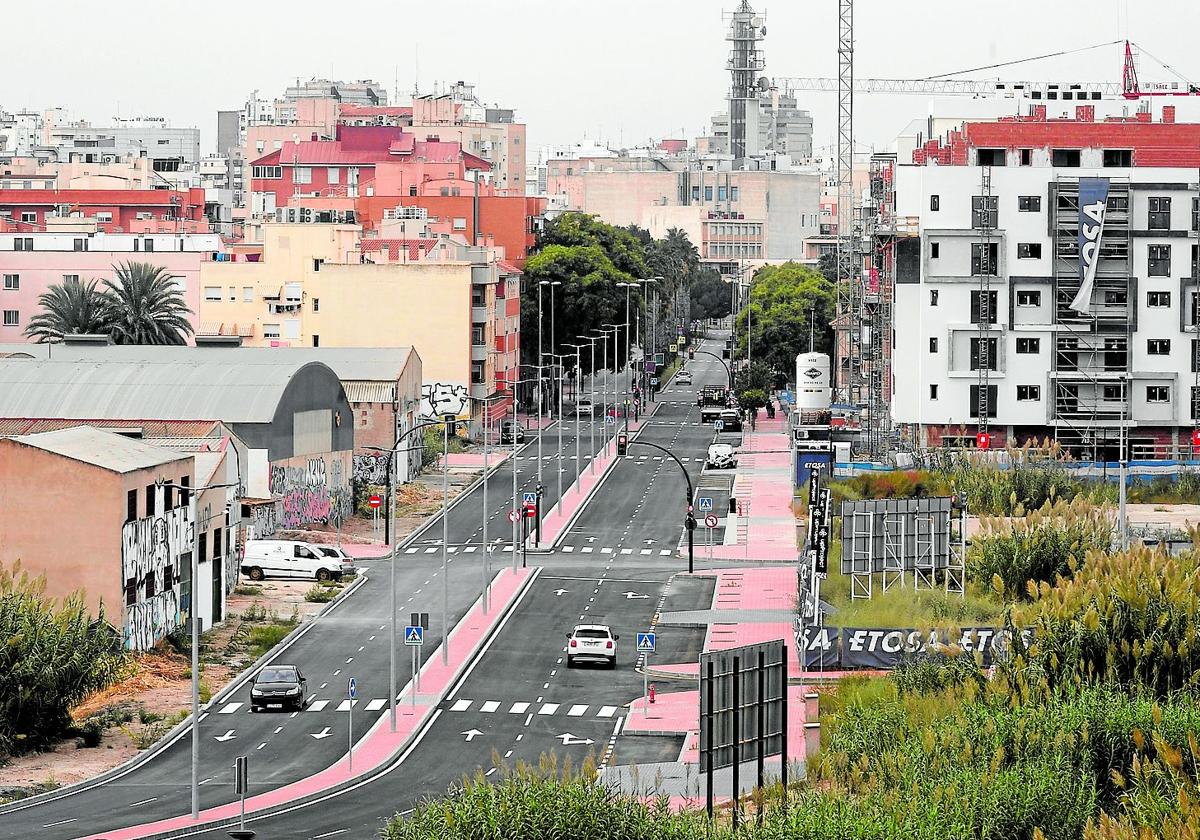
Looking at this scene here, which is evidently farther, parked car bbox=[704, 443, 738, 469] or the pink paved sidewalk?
parked car bbox=[704, 443, 738, 469]

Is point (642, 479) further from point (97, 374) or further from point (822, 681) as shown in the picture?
point (822, 681)

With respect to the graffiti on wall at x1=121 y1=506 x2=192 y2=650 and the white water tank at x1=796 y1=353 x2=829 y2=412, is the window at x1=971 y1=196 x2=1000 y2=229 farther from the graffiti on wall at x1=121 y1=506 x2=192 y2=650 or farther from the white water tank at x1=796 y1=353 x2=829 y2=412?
the graffiti on wall at x1=121 y1=506 x2=192 y2=650

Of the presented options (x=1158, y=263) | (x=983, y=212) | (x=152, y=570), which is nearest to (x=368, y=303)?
(x=983, y=212)

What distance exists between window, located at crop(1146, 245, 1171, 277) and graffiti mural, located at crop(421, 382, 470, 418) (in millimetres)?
41626

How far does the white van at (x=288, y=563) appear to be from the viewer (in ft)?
266

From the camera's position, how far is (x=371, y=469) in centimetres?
10519

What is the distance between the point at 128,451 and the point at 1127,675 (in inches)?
1300

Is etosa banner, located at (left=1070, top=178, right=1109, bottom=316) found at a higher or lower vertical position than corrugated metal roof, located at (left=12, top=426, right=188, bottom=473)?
higher

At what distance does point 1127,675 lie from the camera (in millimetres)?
49312

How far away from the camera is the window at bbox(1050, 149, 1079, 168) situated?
10825 centimetres

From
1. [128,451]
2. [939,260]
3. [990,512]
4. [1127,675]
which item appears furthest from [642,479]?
[1127,675]

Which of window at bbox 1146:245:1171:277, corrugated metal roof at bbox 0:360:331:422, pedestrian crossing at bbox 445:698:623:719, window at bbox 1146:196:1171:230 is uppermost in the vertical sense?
window at bbox 1146:196:1171:230

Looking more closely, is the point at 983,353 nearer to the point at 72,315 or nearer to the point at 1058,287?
the point at 1058,287

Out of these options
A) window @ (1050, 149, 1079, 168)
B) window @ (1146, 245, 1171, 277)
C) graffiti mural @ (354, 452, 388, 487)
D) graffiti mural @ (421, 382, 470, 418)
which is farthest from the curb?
graffiti mural @ (421, 382, 470, 418)
